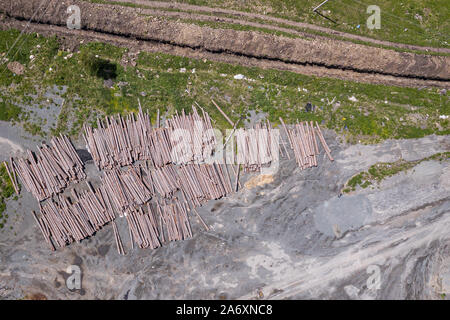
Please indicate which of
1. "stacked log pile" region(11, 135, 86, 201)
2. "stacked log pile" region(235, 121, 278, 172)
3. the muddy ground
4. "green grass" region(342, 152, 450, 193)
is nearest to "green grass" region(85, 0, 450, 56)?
"stacked log pile" region(235, 121, 278, 172)

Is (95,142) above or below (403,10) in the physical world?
below

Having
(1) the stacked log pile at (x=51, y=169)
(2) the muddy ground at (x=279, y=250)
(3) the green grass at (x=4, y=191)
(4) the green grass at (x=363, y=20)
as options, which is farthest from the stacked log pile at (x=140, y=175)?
(4) the green grass at (x=363, y=20)

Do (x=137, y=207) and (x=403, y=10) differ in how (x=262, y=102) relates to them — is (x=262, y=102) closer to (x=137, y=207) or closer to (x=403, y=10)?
(x=137, y=207)

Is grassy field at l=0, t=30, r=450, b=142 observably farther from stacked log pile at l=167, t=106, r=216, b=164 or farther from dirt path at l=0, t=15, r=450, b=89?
stacked log pile at l=167, t=106, r=216, b=164

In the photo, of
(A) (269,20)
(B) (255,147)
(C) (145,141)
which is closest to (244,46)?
(A) (269,20)

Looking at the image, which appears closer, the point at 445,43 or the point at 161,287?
the point at 161,287
